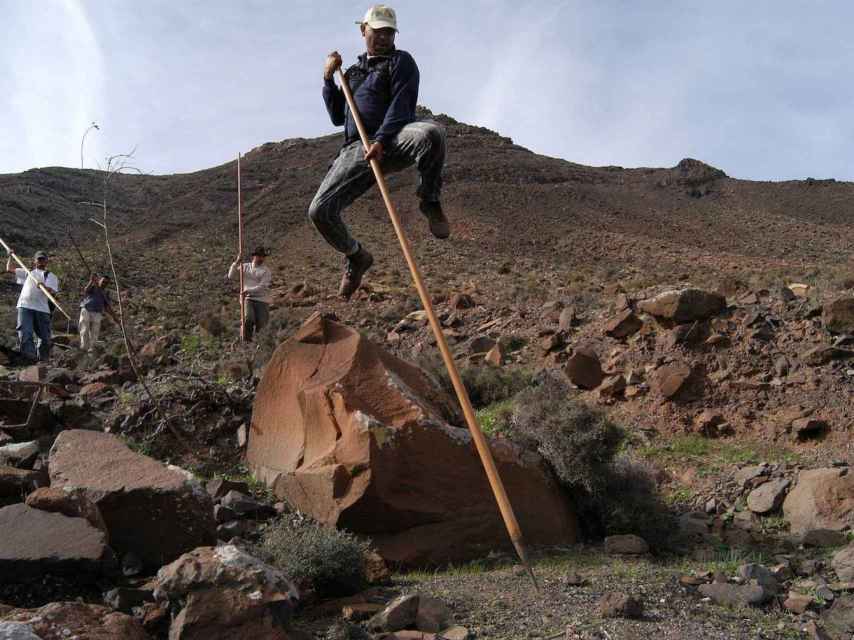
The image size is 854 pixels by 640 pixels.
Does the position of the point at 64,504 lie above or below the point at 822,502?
above

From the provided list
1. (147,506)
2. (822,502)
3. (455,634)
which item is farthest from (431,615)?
(822,502)

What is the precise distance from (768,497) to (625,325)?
4.33m

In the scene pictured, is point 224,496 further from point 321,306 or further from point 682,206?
point 682,206

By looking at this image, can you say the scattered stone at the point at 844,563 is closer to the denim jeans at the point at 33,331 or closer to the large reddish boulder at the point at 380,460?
the large reddish boulder at the point at 380,460

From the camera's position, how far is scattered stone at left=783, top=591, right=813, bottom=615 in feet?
17.0

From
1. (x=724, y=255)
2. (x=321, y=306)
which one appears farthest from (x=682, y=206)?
(x=321, y=306)

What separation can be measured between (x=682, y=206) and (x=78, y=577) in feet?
172

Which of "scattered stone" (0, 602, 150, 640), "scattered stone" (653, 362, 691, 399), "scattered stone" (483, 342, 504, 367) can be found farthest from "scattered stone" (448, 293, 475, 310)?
"scattered stone" (0, 602, 150, 640)

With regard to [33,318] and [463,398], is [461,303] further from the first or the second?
[463,398]

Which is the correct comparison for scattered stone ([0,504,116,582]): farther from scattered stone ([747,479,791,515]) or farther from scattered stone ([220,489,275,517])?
scattered stone ([747,479,791,515])

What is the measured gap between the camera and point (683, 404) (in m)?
10.3

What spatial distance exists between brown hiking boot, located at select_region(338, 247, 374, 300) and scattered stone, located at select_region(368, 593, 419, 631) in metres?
2.85

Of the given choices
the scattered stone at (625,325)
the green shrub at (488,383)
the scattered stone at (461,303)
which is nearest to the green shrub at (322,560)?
the green shrub at (488,383)

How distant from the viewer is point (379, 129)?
18.3ft
